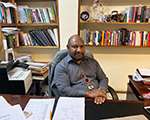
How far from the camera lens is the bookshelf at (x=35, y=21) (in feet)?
9.52

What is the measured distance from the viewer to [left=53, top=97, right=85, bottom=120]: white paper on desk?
1.27 meters

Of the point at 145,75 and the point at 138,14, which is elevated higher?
the point at 138,14

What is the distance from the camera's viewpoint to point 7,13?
114 inches

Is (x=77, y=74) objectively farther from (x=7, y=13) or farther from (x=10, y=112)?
(x=7, y=13)

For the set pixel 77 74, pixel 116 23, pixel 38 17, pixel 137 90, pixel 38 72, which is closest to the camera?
pixel 137 90

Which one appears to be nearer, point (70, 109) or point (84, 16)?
point (70, 109)

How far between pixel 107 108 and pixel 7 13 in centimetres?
217

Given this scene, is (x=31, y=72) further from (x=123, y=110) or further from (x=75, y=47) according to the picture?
(x=123, y=110)

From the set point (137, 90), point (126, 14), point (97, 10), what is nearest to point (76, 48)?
point (137, 90)

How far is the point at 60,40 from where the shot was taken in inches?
115

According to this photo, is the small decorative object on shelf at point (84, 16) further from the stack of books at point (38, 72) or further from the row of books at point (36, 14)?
the stack of books at point (38, 72)

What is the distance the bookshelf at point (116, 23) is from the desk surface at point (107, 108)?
152cm

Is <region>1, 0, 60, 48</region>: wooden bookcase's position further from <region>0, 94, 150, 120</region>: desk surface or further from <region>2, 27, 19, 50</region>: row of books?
<region>0, 94, 150, 120</region>: desk surface

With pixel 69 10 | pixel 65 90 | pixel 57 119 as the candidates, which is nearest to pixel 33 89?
pixel 65 90
